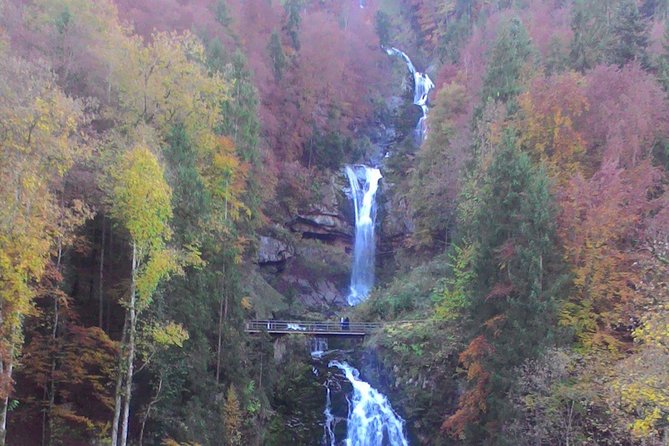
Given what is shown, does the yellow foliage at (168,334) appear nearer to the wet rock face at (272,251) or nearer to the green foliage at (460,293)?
the green foliage at (460,293)

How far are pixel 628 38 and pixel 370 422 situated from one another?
2112 centimetres

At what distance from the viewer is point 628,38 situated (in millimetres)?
24781

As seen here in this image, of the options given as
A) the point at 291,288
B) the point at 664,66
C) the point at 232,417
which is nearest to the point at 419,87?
the point at 291,288

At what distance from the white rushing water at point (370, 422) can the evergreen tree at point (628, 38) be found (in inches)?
738

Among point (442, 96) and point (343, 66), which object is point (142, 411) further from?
point (343, 66)

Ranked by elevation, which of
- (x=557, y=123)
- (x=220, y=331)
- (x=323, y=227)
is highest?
(x=557, y=123)

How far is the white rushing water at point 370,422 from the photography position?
21.7m

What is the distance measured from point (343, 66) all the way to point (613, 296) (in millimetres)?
34221

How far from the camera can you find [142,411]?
1543 cm

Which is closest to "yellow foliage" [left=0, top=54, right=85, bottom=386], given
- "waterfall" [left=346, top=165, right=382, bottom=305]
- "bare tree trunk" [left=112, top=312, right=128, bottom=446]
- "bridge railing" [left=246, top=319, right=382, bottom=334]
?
"bare tree trunk" [left=112, top=312, right=128, bottom=446]

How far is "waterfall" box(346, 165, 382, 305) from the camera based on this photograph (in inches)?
1476

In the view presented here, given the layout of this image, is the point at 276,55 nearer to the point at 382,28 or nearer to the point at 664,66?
the point at 382,28

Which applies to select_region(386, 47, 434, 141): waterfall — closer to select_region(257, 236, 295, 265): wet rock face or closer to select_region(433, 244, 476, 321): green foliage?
select_region(257, 236, 295, 265): wet rock face

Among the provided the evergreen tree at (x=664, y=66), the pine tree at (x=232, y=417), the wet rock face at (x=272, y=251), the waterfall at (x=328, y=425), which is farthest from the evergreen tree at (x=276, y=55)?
the pine tree at (x=232, y=417)
